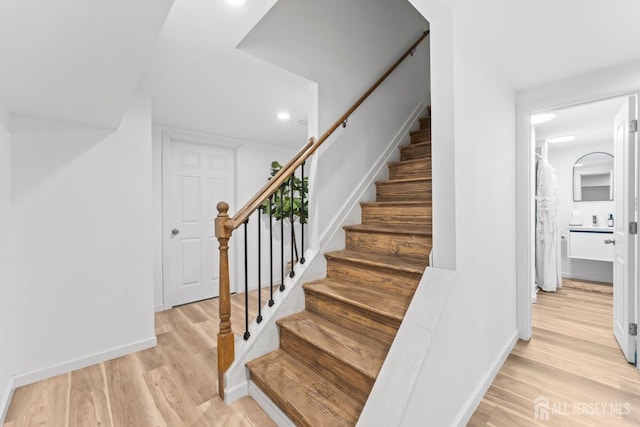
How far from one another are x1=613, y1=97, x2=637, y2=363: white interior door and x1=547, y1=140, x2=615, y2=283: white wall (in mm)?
2107

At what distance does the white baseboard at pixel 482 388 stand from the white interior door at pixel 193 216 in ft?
10.2

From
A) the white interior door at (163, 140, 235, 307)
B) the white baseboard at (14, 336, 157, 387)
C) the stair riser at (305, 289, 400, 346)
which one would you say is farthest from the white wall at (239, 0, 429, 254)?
the white interior door at (163, 140, 235, 307)

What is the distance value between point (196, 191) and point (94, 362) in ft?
6.69

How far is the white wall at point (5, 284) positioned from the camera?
66.6 inches

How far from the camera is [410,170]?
101 inches

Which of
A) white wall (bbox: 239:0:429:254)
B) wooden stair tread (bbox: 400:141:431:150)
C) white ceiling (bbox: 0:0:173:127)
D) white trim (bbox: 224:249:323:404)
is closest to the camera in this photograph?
white ceiling (bbox: 0:0:173:127)

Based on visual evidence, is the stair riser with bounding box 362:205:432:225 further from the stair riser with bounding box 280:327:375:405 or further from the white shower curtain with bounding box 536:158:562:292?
the white shower curtain with bounding box 536:158:562:292

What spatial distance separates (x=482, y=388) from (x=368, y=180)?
5.71 ft

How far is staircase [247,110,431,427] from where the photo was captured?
139 cm

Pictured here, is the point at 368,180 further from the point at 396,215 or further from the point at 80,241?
the point at 80,241

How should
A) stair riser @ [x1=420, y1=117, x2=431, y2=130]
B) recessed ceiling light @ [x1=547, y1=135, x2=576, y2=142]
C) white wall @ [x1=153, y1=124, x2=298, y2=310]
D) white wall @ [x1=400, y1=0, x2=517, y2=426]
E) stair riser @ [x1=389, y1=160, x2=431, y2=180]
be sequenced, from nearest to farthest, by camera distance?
white wall @ [x1=400, y1=0, x2=517, y2=426]
stair riser @ [x1=389, y1=160, x2=431, y2=180]
stair riser @ [x1=420, y1=117, x2=431, y2=130]
white wall @ [x1=153, y1=124, x2=298, y2=310]
recessed ceiling light @ [x1=547, y1=135, x2=576, y2=142]

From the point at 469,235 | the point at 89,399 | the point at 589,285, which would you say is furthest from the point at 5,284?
the point at 589,285

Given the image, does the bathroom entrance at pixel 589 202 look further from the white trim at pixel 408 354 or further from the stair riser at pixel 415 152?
the white trim at pixel 408 354

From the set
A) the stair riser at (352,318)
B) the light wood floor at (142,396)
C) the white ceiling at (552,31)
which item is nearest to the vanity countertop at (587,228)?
the white ceiling at (552,31)
